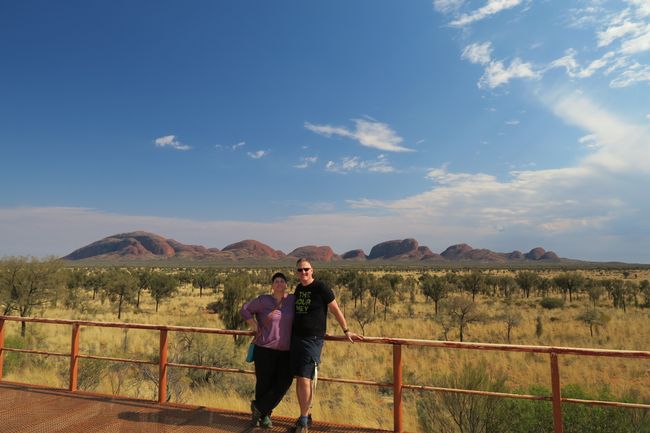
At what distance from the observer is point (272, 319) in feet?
16.5

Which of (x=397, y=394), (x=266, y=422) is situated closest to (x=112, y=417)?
(x=266, y=422)

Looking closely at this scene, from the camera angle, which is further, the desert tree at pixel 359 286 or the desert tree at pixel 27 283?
the desert tree at pixel 359 286

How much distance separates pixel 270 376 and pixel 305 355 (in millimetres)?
641

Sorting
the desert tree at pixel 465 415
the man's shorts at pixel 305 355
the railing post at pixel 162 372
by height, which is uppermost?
the man's shorts at pixel 305 355

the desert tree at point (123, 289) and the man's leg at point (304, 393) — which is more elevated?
the man's leg at point (304, 393)

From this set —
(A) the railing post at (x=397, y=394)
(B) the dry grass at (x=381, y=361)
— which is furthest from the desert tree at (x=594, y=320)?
(A) the railing post at (x=397, y=394)

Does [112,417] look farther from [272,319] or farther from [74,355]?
[272,319]

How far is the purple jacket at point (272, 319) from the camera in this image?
16.5ft

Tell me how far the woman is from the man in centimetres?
16

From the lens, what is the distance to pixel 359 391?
12.2 meters

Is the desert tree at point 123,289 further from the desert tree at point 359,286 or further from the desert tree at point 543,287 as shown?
the desert tree at point 543,287

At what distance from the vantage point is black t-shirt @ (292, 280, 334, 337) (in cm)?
486

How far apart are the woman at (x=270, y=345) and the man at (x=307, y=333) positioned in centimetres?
16

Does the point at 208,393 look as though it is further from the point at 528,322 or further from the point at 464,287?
the point at 464,287
